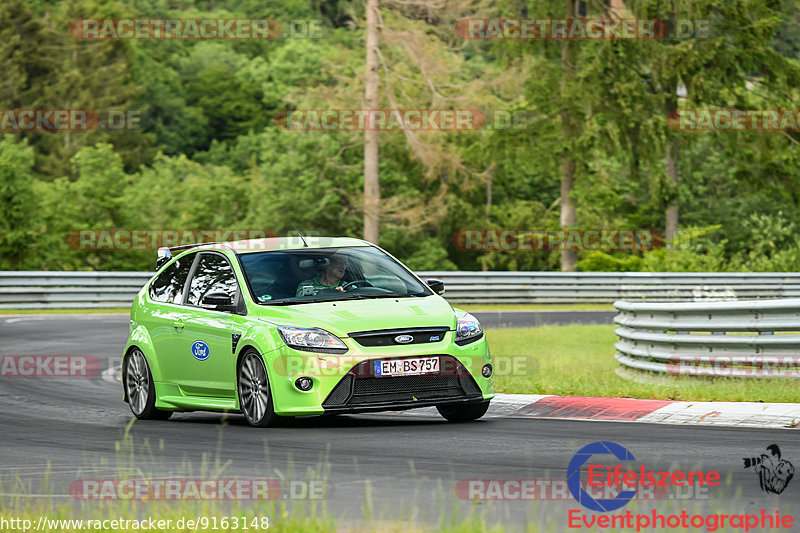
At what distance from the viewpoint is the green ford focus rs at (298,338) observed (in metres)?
9.95

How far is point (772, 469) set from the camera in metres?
7.64

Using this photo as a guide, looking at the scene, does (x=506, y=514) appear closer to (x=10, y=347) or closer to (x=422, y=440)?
(x=422, y=440)

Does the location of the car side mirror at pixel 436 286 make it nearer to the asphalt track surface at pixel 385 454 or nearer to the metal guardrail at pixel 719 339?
the asphalt track surface at pixel 385 454

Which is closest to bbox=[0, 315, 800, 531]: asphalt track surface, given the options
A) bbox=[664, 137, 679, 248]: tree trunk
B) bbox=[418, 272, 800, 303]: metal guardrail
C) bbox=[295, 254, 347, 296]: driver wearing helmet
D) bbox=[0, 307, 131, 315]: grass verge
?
bbox=[295, 254, 347, 296]: driver wearing helmet

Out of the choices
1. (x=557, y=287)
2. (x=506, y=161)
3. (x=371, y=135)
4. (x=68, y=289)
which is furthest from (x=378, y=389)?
(x=506, y=161)

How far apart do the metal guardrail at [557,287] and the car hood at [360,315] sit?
22189 millimetres

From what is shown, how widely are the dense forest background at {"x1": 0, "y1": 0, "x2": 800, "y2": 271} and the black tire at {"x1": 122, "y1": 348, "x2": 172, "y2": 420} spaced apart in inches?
1063

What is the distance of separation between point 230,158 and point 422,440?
8237 centimetres

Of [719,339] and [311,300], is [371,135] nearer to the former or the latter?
[719,339]

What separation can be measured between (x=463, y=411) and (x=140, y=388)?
10.3 ft

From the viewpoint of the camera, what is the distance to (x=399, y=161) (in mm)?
66000

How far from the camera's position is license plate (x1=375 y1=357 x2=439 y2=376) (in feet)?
32.6

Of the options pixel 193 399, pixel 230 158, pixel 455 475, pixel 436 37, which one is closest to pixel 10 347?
pixel 193 399

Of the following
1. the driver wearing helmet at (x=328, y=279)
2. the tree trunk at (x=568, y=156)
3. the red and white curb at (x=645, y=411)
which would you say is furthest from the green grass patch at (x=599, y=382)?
the tree trunk at (x=568, y=156)
